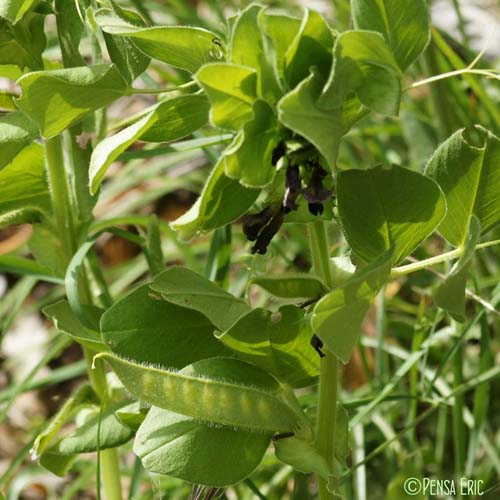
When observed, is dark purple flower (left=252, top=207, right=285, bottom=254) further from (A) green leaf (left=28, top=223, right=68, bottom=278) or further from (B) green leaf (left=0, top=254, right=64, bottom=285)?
(B) green leaf (left=0, top=254, right=64, bottom=285)

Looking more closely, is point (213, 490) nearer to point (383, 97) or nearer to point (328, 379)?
point (328, 379)

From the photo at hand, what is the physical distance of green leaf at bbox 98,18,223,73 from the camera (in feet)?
2.62

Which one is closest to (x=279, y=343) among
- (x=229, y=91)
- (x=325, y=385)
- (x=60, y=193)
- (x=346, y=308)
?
(x=325, y=385)

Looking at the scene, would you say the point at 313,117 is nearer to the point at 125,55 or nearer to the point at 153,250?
the point at 125,55

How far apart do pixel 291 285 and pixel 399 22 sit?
0.25 m

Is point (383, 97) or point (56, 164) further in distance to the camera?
point (56, 164)

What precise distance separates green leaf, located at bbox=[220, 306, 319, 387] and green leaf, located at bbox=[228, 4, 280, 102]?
0.22 meters

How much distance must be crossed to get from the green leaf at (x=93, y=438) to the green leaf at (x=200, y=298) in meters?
0.23

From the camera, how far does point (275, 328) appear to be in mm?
896

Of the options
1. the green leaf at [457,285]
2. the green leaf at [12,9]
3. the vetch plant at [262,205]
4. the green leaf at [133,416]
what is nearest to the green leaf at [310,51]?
the vetch plant at [262,205]

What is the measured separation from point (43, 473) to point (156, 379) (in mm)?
908

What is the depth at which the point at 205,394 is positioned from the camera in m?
0.83

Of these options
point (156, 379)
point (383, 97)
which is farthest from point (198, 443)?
point (383, 97)

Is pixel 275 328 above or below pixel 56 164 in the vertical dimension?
below
